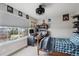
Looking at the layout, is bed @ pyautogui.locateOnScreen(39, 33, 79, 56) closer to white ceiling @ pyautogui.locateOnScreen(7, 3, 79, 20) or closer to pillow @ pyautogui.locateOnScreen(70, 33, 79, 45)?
pillow @ pyautogui.locateOnScreen(70, 33, 79, 45)

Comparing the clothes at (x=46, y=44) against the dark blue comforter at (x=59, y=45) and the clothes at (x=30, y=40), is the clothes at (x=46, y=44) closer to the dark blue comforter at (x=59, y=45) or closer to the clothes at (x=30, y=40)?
the dark blue comforter at (x=59, y=45)

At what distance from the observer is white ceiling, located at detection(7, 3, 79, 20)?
1.86 metres

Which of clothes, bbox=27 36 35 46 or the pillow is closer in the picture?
the pillow

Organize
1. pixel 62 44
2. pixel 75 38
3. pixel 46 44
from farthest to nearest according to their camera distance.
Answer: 1. pixel 46 44
2. pixel 62 44
3. pixel 75 38

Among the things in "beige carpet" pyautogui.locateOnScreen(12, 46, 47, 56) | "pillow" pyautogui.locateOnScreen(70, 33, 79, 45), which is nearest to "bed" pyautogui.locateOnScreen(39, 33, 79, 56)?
"pillow" pyautogui.locateOnScreen(70, 33, 79, 45)

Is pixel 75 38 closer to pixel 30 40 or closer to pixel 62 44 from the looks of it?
pixel 62 44

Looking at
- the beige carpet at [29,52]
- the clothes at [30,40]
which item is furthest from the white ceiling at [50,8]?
the beige carpet at [29,52]

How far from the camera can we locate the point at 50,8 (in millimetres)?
1938

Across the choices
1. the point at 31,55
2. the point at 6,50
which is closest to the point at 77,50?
the point at 31,55

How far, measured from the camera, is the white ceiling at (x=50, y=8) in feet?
6.10

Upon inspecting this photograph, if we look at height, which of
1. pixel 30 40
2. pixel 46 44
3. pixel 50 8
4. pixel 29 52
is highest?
pixel 50 8

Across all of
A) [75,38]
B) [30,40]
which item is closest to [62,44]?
[75,38]

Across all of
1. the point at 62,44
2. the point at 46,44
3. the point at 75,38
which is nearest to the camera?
the point at 75,38

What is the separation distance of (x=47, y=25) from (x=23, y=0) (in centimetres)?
65
